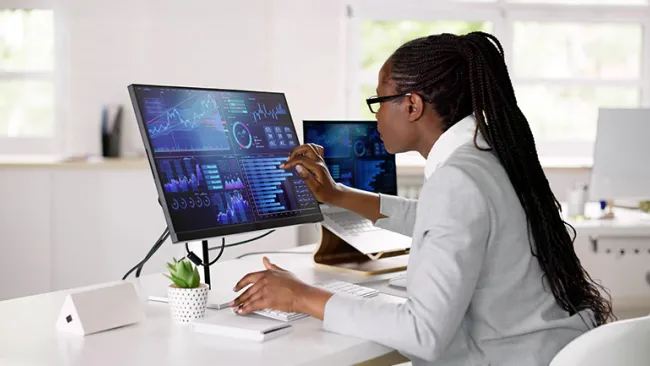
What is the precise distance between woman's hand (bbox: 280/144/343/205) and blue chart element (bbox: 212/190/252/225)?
0.65ft

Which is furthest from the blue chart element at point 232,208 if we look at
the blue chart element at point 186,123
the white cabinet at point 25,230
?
the white cabinet at point 25,230

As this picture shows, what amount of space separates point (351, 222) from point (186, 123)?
69 cm

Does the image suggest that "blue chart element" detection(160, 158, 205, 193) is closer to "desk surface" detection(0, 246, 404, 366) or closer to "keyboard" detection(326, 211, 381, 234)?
"desk surface" detection(0, 246, 404, 366)

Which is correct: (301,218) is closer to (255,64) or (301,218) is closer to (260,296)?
(260,296)

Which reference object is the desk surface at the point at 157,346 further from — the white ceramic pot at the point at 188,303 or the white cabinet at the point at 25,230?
the white cabinet at the point at 25,230

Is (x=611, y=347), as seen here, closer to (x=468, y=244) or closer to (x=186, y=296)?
(x=468, y=244)

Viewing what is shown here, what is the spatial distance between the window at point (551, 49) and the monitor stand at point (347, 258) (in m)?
2.86

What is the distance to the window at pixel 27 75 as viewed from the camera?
491 centimetres

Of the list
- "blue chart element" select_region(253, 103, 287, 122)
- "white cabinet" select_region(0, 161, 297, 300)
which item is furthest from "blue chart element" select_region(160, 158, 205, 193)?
"white cabinet" select_region(0, 161, 297, 300)

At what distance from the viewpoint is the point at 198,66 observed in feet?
15.9

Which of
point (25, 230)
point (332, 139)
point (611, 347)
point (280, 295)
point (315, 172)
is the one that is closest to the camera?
point (611, 347)

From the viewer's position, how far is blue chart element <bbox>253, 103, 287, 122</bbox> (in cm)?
190

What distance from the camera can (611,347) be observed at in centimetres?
122

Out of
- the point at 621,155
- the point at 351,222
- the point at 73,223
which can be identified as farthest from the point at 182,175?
the point at 73,223
